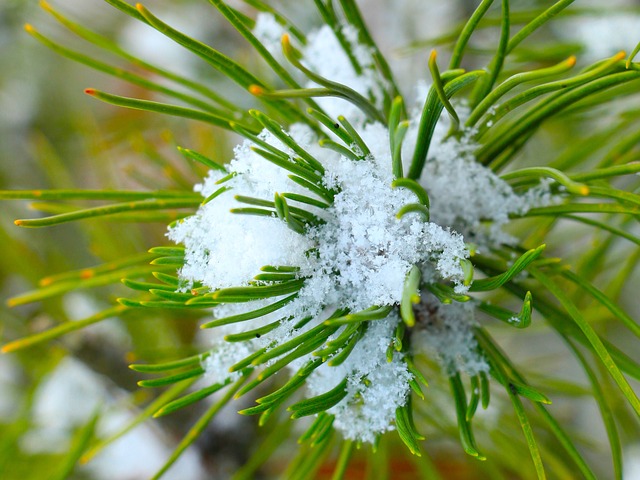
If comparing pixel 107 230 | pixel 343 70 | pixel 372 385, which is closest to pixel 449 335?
pixel 372 385

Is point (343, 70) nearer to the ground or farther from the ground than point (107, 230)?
farther from the ground

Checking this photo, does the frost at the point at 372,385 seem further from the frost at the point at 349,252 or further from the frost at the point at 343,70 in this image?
the frost at the point at 343,70

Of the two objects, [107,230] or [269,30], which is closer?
[269,30]

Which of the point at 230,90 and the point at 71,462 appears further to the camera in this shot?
the point at 230,90

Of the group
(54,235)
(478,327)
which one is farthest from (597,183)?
(54,235)

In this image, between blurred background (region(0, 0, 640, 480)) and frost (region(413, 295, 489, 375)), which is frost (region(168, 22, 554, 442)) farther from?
blurred background (region(0, 0, 640, 480))

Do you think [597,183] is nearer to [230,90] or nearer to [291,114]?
[291,114]

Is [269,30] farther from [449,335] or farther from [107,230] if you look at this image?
[107,230]

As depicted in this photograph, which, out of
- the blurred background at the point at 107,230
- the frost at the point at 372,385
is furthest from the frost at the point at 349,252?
the blurred background at the point at 107,230

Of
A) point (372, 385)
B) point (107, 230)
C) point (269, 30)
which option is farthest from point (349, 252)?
point (107, 230)
